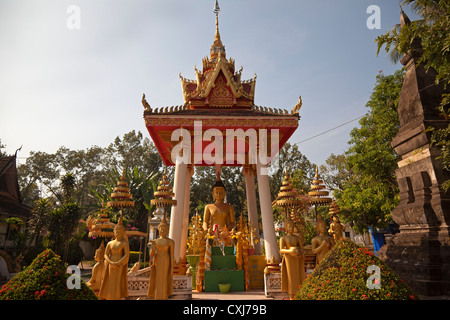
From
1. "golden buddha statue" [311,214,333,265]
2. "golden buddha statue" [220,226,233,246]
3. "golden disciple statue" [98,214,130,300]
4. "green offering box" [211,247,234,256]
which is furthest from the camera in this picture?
"golden buddha statue" [220,226,233,246]

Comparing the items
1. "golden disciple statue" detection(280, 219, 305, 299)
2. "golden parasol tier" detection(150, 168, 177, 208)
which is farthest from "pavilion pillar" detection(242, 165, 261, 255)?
"golden disciple statue" detection(280, 219, 305, 299)

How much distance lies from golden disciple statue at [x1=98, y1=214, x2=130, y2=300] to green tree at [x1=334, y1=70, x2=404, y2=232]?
620 inches

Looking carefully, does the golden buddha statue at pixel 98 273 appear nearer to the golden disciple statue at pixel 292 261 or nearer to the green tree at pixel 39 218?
the golden disciple statue at pixel 292 261

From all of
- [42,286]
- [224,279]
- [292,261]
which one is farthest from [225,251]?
[42,286]

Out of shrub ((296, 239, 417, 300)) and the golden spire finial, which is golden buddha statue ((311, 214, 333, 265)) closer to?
shrub ((296, 239, 417, 300))

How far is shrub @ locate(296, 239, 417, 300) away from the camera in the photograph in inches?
136

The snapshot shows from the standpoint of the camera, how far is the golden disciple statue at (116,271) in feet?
22.6

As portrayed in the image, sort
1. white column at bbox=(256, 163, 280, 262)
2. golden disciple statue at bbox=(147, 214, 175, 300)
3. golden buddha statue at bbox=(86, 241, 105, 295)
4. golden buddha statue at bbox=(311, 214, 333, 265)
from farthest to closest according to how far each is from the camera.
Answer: white column at bbox=(256, 163, 280, 262), golden buddha statue at bbox=(86, 241, 105, 295), golden buddha statue at bbox=(311, 214, 333, 265), golden disciple statue at bbox=(147, 214, 175, 300)

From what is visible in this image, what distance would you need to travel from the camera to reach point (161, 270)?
707 cm

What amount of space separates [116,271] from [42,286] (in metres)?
3.57

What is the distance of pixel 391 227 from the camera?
23562 millimetres

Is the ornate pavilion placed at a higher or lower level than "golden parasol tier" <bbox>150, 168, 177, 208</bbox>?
higher
